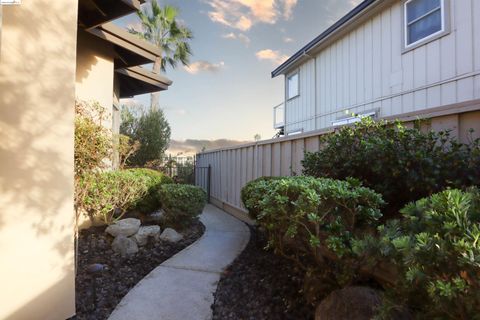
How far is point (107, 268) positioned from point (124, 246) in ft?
1.81

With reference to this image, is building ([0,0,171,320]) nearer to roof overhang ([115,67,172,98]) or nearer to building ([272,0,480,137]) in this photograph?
building ([272,0,480,137])

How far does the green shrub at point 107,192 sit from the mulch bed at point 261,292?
2151mm

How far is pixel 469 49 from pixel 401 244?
6.54 m

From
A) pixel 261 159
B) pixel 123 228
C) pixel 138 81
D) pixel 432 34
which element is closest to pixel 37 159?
pixel 123 228

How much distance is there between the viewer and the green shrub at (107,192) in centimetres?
414

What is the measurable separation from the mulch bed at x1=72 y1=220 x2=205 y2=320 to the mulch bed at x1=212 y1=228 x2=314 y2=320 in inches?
42.4

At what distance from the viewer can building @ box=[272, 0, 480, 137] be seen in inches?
238

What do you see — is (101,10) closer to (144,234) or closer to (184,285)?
(144,234)

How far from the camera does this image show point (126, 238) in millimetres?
4457

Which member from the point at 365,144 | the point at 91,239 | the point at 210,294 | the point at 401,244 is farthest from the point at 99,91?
the point at 401,244

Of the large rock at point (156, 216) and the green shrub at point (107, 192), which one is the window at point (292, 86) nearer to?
the large rock at point (156, 216)

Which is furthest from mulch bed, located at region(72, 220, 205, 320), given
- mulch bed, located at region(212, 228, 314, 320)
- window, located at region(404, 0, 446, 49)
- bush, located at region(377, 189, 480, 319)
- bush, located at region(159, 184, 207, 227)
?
window, located at region(404, 0, 446, 49)

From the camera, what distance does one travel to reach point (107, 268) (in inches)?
149

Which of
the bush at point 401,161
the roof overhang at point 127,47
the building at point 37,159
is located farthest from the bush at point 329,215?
the roof overhang at point 127,47
